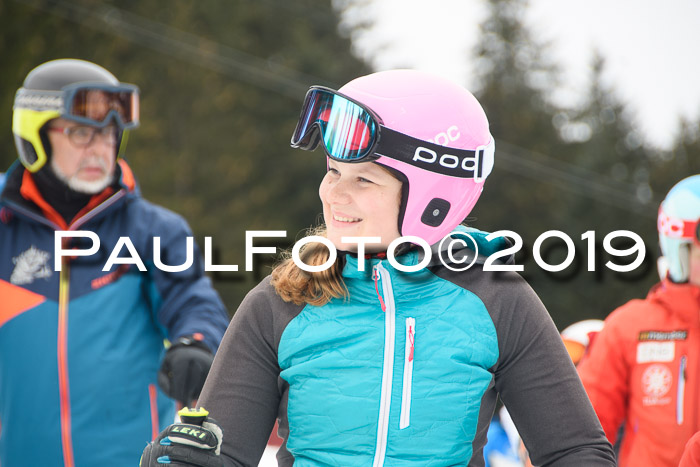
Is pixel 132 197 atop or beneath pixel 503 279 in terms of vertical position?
atop

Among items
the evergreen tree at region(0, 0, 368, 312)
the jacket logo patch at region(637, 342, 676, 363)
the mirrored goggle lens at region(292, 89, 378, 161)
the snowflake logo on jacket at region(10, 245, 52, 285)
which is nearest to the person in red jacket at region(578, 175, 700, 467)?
the jacket logo patch at region(637, 342, 676, 363)

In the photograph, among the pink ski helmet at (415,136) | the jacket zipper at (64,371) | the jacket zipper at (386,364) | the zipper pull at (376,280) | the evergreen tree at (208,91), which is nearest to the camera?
the jacket zipper at (386,364)

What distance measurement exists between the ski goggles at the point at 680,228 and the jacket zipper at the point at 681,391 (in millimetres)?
596

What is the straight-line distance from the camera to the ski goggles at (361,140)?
2402mm

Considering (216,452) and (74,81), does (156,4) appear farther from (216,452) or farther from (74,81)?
(216,452)

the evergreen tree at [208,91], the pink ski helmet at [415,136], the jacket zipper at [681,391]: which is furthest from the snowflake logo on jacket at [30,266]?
the evergreen tree at [208,91]

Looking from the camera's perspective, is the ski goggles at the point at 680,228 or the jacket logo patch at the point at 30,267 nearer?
the jacket logo patch at the point at 30,267

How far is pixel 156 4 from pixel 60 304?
28.5 m

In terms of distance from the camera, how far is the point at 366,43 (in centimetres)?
3338

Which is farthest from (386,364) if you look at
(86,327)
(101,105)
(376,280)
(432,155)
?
(101,105)

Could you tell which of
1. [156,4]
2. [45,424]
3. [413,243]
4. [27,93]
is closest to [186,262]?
[45,424]

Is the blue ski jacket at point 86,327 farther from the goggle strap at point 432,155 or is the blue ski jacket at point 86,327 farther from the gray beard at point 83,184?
the goggle strap at point 432,155

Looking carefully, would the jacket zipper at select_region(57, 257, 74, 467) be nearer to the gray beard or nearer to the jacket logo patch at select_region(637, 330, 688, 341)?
the gray beard

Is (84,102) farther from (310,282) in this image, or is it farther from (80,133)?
(310,282)
